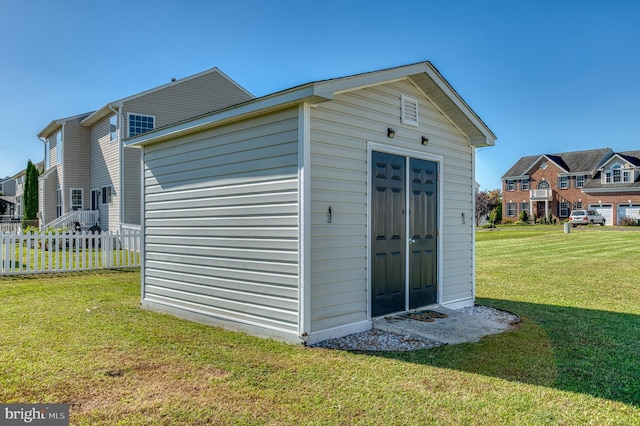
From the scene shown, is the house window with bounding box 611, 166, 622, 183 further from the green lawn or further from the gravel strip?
the gravel strip

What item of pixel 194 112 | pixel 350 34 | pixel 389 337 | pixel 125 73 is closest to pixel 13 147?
pixel 194 112

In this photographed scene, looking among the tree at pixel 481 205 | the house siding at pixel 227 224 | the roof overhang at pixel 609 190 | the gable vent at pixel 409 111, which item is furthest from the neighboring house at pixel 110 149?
the roof overhang at pixel 609 190

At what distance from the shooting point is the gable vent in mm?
5918

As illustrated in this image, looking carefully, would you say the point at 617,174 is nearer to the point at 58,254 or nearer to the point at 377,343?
the point at 377,343

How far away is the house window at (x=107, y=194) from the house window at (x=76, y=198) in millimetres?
2286

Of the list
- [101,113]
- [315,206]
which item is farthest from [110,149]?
[315,206]

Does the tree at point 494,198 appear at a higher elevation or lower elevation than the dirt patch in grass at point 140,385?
higher

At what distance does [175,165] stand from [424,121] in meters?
3.77

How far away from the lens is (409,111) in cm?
602

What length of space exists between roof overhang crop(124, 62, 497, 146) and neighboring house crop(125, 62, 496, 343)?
0.06 ft

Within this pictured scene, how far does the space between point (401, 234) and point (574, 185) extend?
4302 centimetres

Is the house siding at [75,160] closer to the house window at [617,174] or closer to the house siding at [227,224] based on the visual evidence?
the house siding at [227,224]
